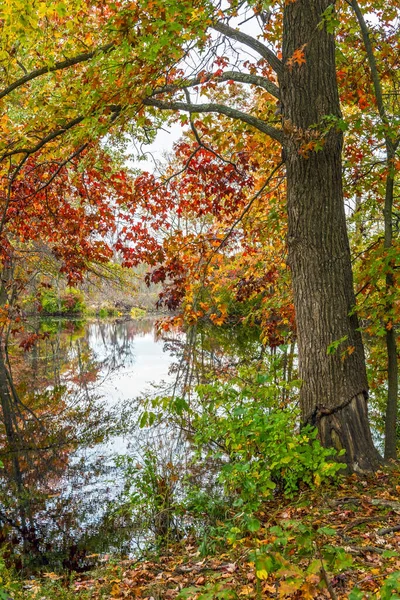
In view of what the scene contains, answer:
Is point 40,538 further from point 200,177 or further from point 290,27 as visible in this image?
point 290,27

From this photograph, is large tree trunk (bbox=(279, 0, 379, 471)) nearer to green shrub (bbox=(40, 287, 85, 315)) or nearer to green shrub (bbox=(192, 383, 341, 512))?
green shrub (bbox=(192, 383, 341, 512))

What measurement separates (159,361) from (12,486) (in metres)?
12.8

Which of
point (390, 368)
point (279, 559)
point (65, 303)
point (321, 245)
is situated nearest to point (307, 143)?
point (321, 245)

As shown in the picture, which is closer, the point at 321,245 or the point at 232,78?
the point at 321,245

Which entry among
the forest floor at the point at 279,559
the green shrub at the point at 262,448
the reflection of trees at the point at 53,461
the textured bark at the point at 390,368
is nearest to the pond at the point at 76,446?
the reflection of trees at the point at 53,461

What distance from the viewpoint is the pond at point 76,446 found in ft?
18.4

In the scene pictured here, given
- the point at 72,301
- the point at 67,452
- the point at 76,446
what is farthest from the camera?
the point at 72,301

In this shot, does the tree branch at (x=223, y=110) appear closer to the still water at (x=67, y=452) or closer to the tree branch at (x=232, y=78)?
the tree branch at (x=232, y=78)

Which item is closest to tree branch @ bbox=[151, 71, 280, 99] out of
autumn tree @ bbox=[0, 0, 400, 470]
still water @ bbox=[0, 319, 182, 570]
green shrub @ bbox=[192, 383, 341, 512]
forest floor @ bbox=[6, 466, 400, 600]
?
autumn tree @ bbox=[0, 0, 400, 470]

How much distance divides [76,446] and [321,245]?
20.2 ft

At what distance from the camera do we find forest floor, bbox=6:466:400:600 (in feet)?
8.74

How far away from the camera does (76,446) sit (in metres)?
9.05

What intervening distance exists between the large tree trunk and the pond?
7.06ft

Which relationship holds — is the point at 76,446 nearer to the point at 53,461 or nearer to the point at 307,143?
the point at 53,461
